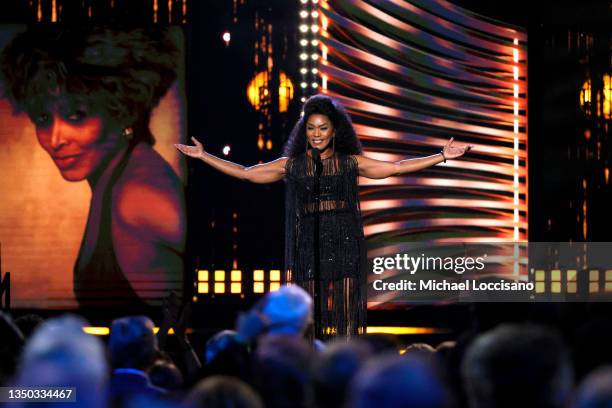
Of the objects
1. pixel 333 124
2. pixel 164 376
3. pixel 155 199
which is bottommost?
pixel 164 376

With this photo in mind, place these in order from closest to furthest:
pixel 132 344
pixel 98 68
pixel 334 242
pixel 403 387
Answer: pixel 403 387, pixel 132 344, pixel 334 242, pixel 98 68

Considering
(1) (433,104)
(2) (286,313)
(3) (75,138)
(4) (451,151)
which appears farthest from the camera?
(3) (75,138)

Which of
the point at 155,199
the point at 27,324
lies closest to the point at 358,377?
the point at 27,324

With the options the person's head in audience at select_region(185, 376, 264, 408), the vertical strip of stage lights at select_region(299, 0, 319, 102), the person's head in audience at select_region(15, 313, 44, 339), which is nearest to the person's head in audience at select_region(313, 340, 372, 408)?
the person's head in audience at select_region(185, 376, 264, 408)

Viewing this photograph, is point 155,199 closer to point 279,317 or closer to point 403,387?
point 279,317

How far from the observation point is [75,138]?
8.93 meters

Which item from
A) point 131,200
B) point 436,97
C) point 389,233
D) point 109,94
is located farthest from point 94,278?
point 436,97

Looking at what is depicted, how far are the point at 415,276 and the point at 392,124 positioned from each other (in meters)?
1.29

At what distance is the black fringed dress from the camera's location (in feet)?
16.4

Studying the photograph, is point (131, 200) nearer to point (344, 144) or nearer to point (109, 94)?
point (109, 94)

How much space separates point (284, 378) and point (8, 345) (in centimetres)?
122

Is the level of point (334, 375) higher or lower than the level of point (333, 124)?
lower

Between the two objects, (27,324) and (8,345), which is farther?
(27,324)

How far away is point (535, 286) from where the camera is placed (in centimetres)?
830
